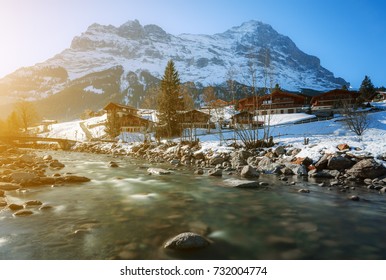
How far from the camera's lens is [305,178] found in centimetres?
1568

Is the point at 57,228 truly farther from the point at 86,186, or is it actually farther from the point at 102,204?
the point at 86,186

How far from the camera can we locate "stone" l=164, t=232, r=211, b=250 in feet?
20.1

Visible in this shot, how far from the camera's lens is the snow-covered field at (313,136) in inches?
706

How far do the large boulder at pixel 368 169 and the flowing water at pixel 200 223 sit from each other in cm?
271

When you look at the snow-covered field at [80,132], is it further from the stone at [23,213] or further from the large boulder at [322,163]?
the stone at [23,213]

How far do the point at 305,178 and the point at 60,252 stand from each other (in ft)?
45.1

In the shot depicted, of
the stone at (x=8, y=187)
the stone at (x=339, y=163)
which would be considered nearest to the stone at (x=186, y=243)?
the stone at (x=8, y=187)

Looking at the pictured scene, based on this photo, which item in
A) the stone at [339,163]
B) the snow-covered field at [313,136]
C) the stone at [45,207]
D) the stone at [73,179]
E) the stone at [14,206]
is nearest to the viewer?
the stone at [14,206]

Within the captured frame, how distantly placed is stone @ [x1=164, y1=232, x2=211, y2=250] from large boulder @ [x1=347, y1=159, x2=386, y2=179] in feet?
40.4

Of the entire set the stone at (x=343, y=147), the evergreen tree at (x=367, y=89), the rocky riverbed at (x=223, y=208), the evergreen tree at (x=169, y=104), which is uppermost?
the evergreen tree at (x=367, y=89)

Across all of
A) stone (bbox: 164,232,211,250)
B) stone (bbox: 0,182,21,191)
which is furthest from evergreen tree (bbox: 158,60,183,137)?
stone (bbox: 164,232,211,250)

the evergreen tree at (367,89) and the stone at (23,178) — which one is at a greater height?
the evergreen tree at (367,89)

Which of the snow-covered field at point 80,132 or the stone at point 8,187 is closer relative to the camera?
the stone at point 8,187

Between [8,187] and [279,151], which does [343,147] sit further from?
[8,187]
